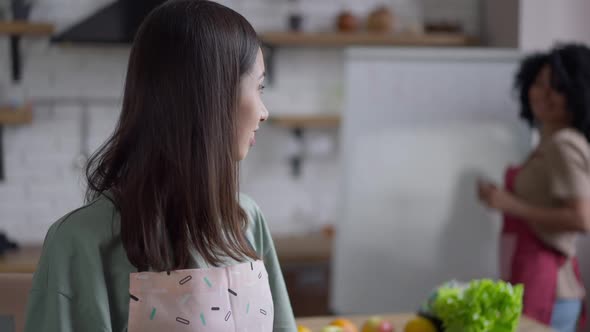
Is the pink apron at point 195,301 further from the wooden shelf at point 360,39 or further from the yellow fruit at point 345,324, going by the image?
the wooden shelf at point 360,39

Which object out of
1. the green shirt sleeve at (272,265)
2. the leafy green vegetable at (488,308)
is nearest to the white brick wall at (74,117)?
the leafy green vegetable at (488,308)

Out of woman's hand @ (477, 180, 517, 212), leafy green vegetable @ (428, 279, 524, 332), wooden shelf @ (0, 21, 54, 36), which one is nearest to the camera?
leafy green vegetable @ (428, 279, 524, 332)

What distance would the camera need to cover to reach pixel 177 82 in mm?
972

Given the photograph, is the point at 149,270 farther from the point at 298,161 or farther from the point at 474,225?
the point at 298,161

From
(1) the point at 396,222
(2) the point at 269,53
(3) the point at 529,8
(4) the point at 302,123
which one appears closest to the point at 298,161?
(4) the point at 302,123

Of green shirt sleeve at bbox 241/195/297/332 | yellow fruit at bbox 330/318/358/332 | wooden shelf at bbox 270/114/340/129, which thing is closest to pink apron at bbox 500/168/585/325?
yellow fruit at bbox 330/318/358/332

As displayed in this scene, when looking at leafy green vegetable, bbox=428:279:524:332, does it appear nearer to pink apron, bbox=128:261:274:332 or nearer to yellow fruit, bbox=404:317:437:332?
yellow fruit, bbox=404:317:437:332

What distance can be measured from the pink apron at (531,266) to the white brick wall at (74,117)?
1.51 meters

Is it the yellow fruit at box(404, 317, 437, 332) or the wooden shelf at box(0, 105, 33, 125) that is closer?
the yellow fruit at box(404, 317, 437, 332)

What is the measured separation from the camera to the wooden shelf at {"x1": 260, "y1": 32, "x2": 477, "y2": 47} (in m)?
3.66

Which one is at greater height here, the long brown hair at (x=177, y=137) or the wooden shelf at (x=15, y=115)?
the long brown hair at (x=177, y=137)

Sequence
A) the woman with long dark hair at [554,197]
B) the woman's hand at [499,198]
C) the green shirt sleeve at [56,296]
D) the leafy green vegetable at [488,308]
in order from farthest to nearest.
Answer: the woman's hand at [499,198] → the woman with long dark hair at [554,197] → the leafy green vegetable at [488,308] → the green shirt sleeve at [56,296]

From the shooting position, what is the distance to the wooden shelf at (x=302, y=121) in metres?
3.66

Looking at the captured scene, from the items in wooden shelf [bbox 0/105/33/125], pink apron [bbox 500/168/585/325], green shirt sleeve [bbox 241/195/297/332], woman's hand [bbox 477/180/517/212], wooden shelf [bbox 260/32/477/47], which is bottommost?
pink apron [bbox 500/168/585/325]
